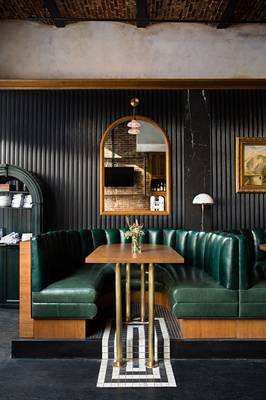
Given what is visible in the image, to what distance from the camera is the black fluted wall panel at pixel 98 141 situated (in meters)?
5.44

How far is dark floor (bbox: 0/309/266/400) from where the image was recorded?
2.52m

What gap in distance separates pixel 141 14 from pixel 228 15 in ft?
4.35

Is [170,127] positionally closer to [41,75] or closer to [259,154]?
[259,154]

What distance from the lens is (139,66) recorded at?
5695mm

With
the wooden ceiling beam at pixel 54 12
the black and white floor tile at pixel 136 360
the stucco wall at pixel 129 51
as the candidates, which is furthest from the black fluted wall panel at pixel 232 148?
the wooden ceiling beam at pixel 54 12

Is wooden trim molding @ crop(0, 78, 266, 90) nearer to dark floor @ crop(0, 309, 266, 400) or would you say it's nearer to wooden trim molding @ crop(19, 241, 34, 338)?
wooden trim molding @ crop(19, 241, 34, 338)

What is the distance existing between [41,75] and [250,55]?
342 cm

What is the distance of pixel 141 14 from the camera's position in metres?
5.42

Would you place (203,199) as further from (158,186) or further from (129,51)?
(129,51)

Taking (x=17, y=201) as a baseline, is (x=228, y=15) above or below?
above

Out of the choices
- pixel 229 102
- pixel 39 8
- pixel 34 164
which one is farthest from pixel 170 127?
pixel 39 8

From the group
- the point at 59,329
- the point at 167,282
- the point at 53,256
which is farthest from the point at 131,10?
the point at 59,329

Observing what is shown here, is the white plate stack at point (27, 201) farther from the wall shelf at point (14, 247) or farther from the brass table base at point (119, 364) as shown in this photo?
the brass table base at point (119, 364)

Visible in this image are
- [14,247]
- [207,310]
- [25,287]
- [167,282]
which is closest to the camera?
[207,310]
